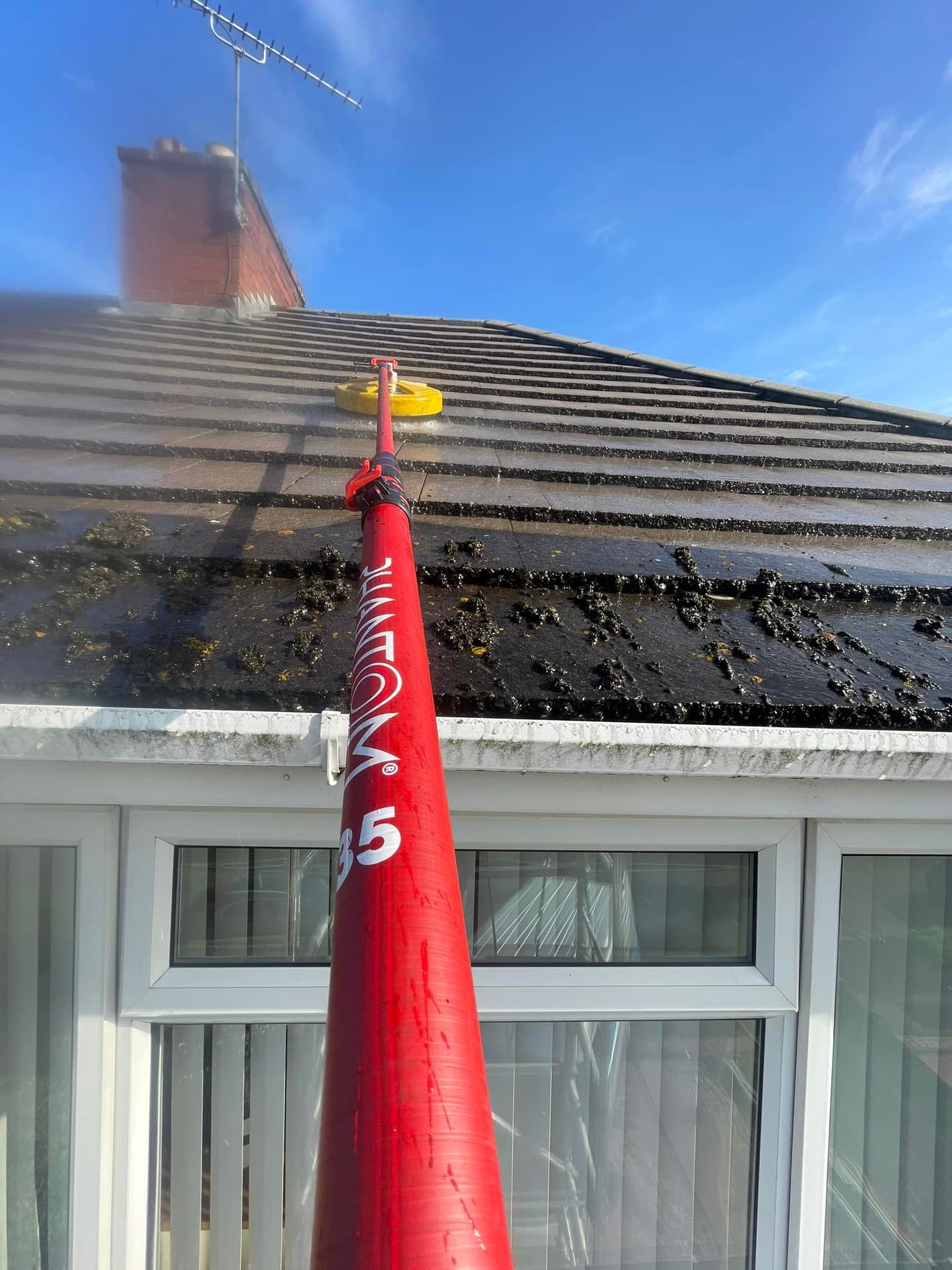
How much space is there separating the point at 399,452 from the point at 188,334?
3.74 m

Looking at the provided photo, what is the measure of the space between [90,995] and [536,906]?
3.08 ft

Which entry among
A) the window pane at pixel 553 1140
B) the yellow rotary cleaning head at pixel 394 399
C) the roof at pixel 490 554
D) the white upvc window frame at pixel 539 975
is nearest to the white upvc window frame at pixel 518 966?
the white upvc window frame at pixel 539 975

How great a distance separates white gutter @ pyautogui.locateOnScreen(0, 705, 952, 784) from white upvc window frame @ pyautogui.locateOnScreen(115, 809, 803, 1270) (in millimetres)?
249

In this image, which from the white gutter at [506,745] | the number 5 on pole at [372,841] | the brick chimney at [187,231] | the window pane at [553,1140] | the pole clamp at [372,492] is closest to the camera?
the number 5 on pole at [372,841]

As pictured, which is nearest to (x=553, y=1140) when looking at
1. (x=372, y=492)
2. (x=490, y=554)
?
(x=490, y=554)

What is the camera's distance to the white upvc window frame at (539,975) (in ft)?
4.64

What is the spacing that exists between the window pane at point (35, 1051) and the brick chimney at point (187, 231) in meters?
6.79

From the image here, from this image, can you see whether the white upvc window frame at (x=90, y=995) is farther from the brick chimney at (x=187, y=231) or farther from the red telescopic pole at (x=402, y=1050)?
the brick chimney at (x=187, y=231)

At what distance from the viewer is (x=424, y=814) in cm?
52

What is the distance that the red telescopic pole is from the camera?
0.33 meters

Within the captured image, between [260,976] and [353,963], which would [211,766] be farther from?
[353,963]

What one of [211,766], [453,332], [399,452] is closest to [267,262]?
[453,332]

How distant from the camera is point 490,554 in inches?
78.1

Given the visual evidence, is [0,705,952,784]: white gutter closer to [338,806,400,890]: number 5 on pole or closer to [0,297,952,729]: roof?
[0,297,952,729]: roof
